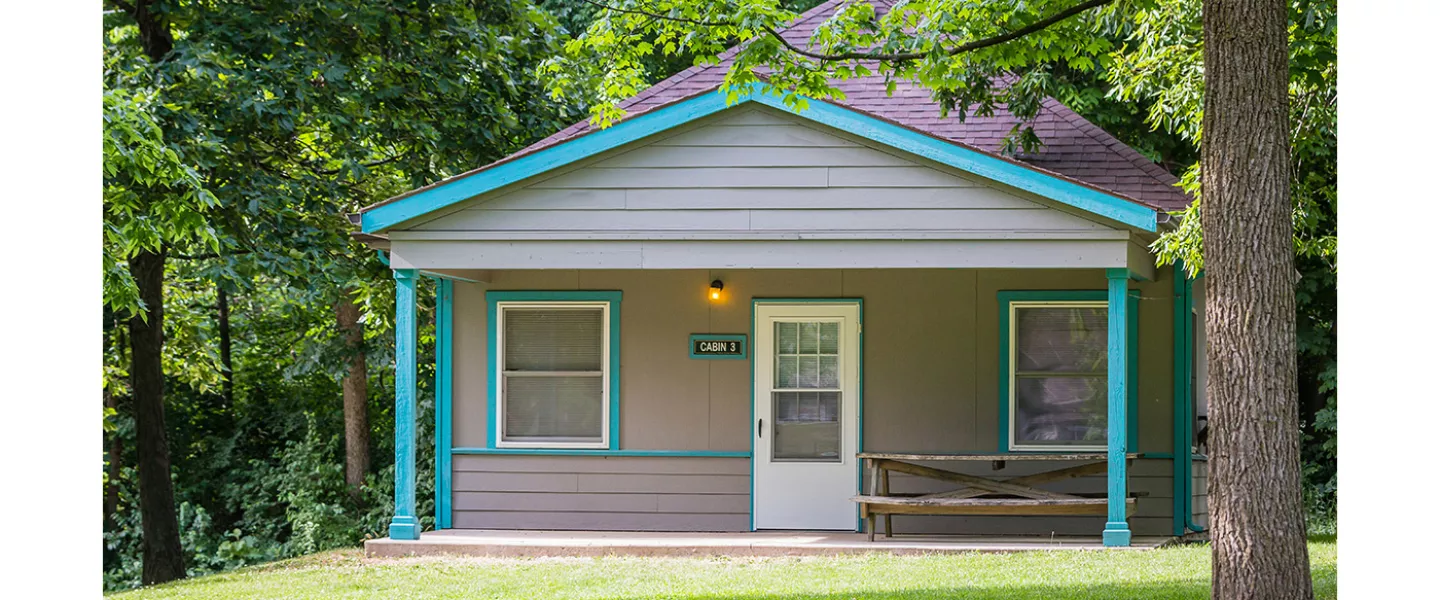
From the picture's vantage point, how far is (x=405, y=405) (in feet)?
34.3

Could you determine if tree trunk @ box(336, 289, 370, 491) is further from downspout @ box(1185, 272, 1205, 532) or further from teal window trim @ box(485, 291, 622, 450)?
downspout @ box(1185, 272, 1205, 532)

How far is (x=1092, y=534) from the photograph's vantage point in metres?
11.1

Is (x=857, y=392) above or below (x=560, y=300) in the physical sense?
below

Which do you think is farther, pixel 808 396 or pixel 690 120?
pixel 808 396

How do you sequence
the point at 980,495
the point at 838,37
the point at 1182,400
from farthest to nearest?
the point at 1182,400 → the point at 980,495 → the point at 838,37

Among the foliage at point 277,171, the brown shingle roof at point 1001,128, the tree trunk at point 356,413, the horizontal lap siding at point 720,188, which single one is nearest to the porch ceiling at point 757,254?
the horizontal lap siding at point 720,188

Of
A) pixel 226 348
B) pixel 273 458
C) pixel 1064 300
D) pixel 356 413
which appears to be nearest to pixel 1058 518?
pixel 1064 300

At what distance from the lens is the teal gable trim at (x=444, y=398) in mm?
11672

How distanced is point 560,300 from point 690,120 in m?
2.44

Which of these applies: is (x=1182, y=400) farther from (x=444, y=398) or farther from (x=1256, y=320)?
(x=444, y=398)

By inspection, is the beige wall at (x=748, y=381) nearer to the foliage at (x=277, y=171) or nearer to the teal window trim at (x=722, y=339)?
the teal window trim at (x=722, y=339)

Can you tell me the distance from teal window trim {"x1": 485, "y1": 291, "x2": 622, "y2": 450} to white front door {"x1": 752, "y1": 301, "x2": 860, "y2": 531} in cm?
118
